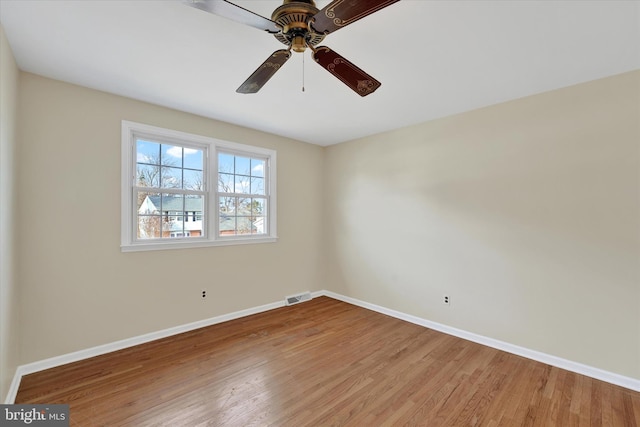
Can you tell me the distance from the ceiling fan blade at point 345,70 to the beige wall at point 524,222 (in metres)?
2.01

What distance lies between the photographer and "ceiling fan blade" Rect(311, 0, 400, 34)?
1.16 m

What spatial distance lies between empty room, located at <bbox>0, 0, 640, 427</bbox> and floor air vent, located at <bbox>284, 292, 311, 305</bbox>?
0.30 metres

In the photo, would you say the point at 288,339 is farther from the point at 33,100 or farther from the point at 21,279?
the point at 33,100

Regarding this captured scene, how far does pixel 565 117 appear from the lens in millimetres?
2551

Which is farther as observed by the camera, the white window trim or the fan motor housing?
the white window trim

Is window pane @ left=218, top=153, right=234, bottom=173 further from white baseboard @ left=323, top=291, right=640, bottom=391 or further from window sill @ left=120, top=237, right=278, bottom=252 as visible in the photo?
white baseboard @ left=323, top=291, right=640, bottom=391

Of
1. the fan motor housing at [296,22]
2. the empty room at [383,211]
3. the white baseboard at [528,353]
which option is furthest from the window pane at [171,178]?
the white baseboard at [528,353]

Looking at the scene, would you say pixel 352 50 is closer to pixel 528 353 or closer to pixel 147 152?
pixel 147 152

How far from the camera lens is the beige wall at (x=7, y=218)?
1.83m

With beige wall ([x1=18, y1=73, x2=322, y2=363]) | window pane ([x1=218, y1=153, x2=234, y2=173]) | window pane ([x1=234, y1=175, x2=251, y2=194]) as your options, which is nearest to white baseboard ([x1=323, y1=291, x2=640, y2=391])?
beige wall ([x1=18, y1=73, x2=322, y2=363])

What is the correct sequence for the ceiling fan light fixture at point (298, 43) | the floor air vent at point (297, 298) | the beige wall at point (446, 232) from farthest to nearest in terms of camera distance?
the floor air vent at point (297, 298), the beige wall at point (446, 232), the ceiling fan light fixture at point (298, 43)

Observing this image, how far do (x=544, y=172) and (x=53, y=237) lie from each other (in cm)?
454

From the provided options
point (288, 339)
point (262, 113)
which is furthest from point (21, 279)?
point (262, 113)

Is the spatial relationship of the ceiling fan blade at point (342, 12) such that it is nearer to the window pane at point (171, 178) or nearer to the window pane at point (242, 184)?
the window pane at point (171, 178)
